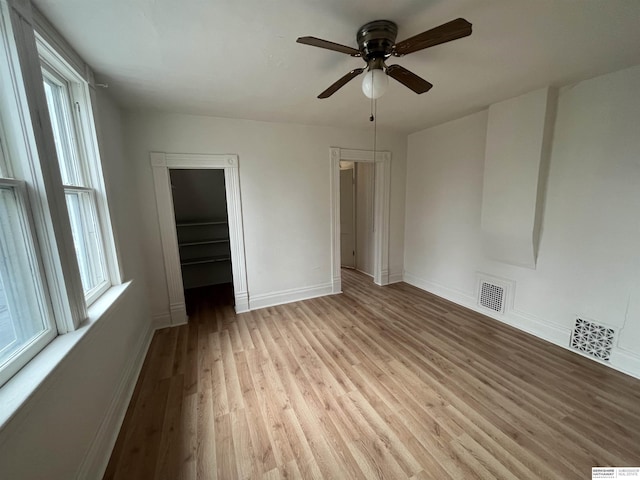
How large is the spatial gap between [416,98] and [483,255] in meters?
2.06

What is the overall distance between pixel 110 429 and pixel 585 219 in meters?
4.07

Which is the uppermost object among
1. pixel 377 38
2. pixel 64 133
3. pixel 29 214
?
pixel 377 38

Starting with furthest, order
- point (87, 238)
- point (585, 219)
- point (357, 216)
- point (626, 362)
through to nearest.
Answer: point (357, 216)
point (585, 219)
point (626, 362)
point (87, 238)

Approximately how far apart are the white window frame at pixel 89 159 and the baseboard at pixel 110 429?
0.70 m

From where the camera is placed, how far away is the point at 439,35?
1204 mm

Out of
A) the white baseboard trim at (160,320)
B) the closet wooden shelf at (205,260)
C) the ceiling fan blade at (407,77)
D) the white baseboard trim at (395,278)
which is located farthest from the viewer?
the white baseboard trim at (395,278)

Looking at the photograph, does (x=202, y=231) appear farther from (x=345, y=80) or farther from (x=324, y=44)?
(x=324, y=44)

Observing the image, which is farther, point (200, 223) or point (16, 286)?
point (200, 223)

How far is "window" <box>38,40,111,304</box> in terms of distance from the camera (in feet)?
5.40

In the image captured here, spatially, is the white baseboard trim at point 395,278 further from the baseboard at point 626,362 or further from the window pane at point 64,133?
the window pane at point 64,133

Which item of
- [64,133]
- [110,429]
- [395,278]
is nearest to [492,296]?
[395,278]

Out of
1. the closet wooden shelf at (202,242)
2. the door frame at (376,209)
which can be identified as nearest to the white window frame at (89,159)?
the closet wooden shelf at (202,242)

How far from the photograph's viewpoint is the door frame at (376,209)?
3664mm

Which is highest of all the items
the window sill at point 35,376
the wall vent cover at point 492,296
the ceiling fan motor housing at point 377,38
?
the ceiling fan motor housing at point 377,38
